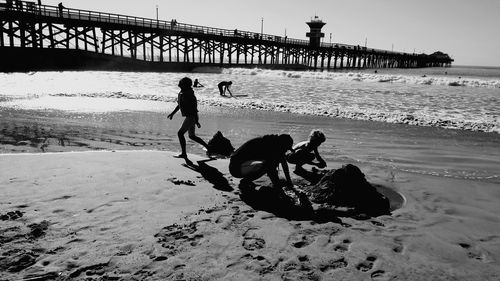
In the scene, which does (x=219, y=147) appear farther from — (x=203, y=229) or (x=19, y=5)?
(x=19, y=5)

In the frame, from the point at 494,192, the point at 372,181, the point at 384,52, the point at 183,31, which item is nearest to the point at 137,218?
the point at 372,181

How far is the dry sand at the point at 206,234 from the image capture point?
252 cm

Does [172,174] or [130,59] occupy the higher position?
[130,59]

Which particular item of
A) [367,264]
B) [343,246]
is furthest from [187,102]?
[367,264]

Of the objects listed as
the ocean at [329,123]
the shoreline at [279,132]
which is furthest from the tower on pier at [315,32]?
the shoreline at [279,132]

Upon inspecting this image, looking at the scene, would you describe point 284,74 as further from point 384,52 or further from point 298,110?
point 384,52

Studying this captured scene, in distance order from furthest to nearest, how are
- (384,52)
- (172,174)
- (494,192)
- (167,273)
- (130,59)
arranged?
(384,52) < (130,59) < (172,174) < (494,192) < (167,273)

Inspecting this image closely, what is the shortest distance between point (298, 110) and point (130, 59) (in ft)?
88.8

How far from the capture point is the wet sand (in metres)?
2.54

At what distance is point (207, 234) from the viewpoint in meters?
3.07

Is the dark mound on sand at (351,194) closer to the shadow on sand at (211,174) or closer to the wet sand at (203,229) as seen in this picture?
the wet sand at (203,229)

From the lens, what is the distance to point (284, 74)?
3525 cm

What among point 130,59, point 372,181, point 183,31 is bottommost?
point 372,181

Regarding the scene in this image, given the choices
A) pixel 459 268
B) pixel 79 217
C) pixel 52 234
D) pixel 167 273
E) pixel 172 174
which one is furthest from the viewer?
pixel 172 174
